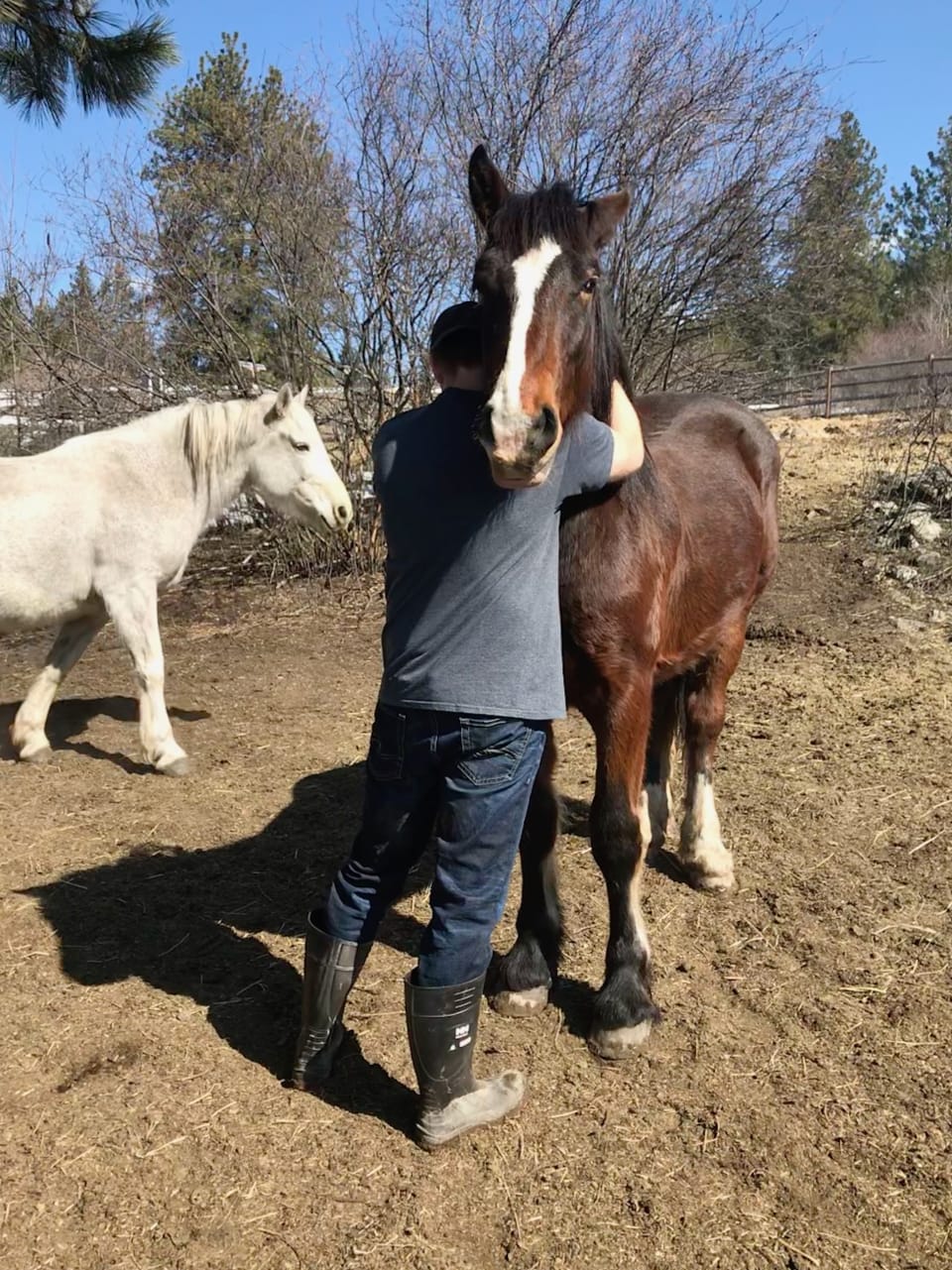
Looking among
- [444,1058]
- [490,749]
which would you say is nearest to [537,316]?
[490,749]

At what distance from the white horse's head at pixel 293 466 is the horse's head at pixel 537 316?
3.56m

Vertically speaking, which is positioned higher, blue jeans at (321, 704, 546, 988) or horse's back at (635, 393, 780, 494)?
horse's back at (635, 393, 780, 494)

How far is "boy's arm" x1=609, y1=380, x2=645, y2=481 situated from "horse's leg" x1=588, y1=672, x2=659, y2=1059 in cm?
62

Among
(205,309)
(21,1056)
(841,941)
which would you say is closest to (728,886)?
(841,941)

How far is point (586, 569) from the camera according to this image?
260 cm

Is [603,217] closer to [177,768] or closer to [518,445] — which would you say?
[518,445]

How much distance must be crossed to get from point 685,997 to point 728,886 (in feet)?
2.44

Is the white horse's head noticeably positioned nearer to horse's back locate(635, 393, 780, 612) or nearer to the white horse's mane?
the white horse's mane

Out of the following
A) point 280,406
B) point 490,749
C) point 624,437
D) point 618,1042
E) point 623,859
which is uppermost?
point 280,406

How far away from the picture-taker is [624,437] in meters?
2.46

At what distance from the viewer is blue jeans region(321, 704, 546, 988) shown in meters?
2.16

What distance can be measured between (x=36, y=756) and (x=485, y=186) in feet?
13.1

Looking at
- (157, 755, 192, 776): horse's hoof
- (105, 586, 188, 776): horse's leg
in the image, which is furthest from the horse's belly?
(157, 755, 192, 776): horse's hoof

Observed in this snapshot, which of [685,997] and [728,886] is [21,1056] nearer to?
[685,997]
